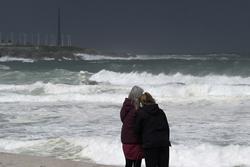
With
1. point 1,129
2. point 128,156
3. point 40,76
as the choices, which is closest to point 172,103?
point 1,129

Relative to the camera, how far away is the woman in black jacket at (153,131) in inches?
224

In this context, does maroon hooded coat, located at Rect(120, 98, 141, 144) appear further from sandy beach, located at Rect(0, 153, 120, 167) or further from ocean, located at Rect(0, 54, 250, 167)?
ocean, located at Rect(0, 54, 250, 167)

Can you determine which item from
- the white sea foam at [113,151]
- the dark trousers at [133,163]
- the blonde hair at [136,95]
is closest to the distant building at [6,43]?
the white sea foam at [113,151]

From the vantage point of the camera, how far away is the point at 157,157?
5773 millimetres

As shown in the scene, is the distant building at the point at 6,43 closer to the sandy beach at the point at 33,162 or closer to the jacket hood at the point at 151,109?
the sandy beach at the point at 33,162

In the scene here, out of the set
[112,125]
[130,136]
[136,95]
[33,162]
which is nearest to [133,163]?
[130,136]

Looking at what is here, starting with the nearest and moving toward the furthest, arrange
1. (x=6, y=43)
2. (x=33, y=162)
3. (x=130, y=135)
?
1. (x=130, y=135)
2. (x=33, y=162)
3. (x=6, y=43)

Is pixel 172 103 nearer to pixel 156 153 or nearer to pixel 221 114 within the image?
pixel 221 114

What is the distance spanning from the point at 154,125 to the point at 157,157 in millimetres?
377

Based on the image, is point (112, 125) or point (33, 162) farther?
point (112, 125)

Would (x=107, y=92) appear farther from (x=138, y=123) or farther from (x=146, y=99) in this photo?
(x=146, y=99)

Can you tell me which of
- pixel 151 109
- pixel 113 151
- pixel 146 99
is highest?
pixel 146 99

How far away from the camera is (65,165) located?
27.7 feet

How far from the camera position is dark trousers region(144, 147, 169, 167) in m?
5.75
